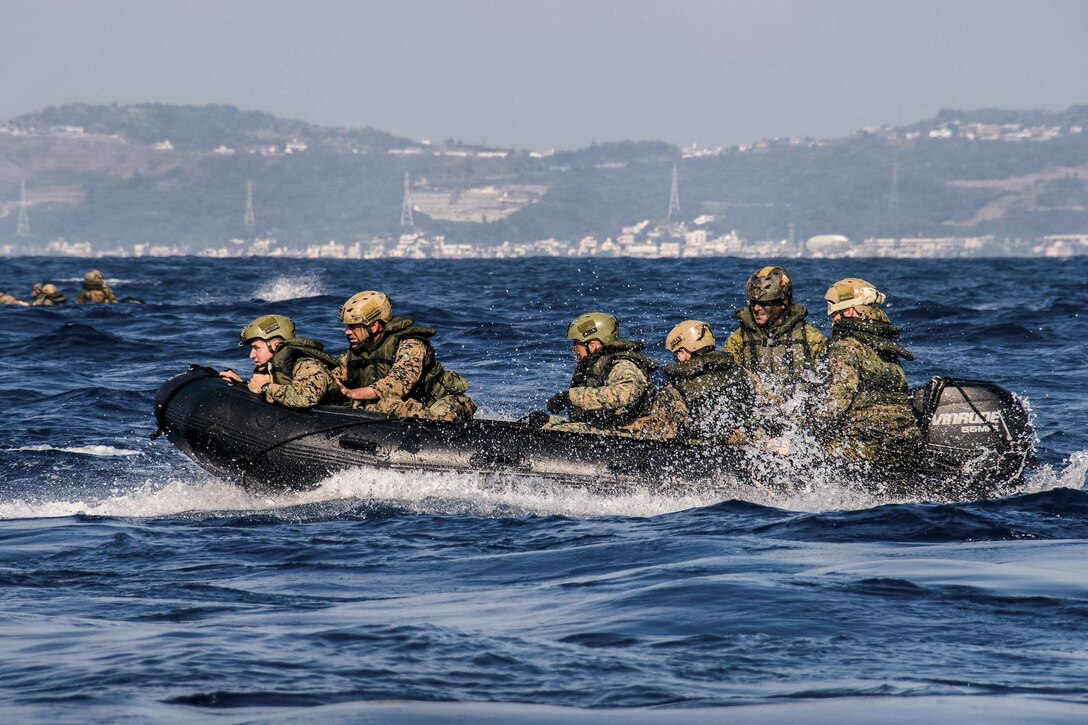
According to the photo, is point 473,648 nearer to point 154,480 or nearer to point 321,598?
point 321,598

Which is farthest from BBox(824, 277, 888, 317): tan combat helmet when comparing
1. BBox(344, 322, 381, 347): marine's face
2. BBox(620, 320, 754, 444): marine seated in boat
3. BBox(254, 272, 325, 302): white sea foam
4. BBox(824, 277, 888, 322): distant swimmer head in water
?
BBox(254, 272, 325, 302): white sea foam

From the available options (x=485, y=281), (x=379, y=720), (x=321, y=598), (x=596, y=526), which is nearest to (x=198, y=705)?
(x=379, y=720)

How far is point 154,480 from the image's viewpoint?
1479 centimetres

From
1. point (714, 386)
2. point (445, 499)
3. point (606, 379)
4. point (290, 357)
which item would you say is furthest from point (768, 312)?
point (290, 357)

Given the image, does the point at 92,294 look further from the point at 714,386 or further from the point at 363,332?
the point at 714,386

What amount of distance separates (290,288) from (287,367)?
32.1 m

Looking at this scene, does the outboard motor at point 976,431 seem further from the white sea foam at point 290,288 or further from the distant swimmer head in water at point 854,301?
the white sea foam at point 290,288

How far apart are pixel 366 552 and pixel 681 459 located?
329cm

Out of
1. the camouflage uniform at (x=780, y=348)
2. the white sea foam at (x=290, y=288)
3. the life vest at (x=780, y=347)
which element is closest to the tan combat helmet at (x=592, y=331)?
the camouflage uniform at (x=780, y=348)

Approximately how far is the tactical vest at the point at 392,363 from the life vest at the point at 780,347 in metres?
2.98

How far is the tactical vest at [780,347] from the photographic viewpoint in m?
12.9

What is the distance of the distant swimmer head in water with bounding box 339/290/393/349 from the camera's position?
539 inches

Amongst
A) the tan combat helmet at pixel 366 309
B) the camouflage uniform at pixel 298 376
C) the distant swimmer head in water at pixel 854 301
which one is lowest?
the camouflage uniform at pixel 298 376

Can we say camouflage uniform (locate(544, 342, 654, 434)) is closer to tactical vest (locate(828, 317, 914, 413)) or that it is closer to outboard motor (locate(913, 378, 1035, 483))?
tactical vest (locate(828, 317, 914, 413))
